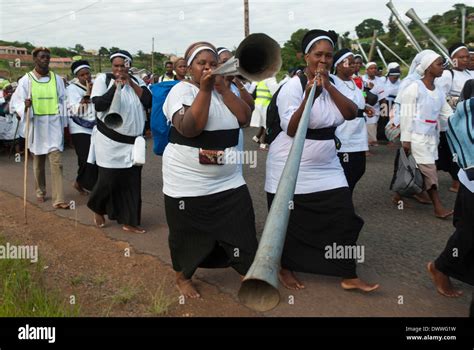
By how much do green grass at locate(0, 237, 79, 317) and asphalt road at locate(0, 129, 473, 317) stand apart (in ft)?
3.63

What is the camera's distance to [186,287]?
4098 mm

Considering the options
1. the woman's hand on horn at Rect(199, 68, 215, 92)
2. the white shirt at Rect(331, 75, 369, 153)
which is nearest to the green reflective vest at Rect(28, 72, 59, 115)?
the white shirt at Rect(331, 75, 369, 153)

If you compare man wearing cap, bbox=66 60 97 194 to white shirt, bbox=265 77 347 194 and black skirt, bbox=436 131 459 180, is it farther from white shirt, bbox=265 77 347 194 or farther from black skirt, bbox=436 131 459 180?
black skirt, bbox=436 131 459 180

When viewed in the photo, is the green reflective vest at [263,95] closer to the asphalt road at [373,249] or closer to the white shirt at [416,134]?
the asphalt road at [373,249]

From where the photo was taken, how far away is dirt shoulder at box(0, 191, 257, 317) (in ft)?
12.7

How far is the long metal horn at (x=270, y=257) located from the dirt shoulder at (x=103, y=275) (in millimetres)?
1526

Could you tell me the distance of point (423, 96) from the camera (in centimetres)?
596

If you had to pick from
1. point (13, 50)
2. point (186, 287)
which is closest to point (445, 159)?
point (186, 287)

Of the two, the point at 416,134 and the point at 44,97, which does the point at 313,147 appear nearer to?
the point at 416,134

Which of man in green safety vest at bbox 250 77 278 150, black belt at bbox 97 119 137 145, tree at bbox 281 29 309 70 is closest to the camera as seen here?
black belt at bbox 97 119 137 145

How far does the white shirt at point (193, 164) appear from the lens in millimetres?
3828

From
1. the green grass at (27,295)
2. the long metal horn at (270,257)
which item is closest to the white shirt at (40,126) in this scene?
the green grass at (27,295)
